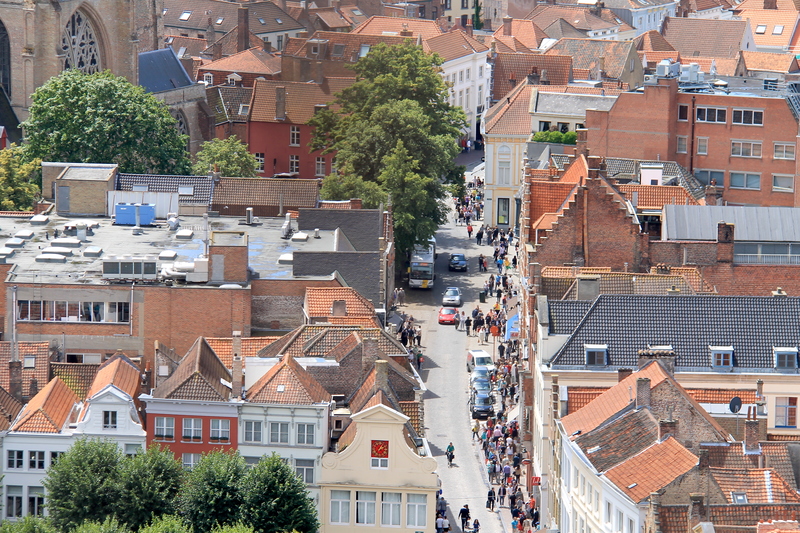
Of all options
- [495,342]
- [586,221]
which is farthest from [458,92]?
[586,221]

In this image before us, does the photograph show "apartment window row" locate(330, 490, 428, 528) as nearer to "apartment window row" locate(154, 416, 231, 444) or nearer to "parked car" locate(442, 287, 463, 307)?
"apartment window row" locate(154, 416, 231, 444)

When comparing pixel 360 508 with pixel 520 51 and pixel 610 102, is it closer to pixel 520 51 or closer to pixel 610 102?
pixel 610 102

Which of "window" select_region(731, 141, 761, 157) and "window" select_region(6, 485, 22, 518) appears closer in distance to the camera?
"window" select_region(6, 485, 22, 518)

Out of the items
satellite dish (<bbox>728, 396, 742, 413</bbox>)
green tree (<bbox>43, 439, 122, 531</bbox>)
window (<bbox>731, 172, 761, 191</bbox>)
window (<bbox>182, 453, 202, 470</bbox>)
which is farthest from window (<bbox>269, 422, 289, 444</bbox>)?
window (<bbox>731, 172, 761, 191</bbox>)

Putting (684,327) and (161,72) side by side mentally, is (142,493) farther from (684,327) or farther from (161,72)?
(161,72)

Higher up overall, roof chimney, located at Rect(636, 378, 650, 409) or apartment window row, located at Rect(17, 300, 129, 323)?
apartment window row, located at Rect(17, 300, 129, 323)

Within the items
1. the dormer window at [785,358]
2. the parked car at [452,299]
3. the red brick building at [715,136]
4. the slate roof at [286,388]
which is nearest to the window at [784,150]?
the red brick building at [715,136]
